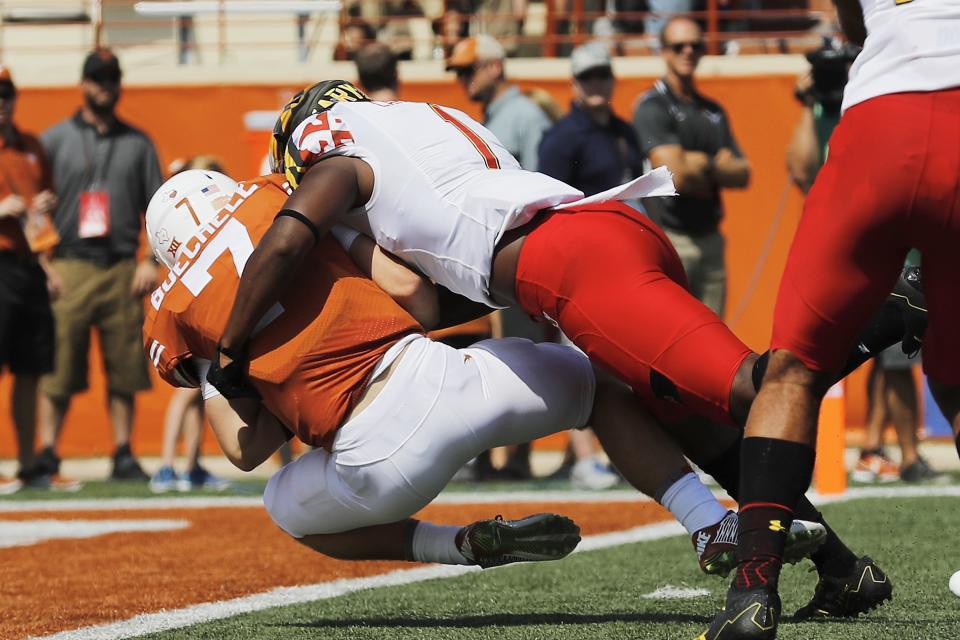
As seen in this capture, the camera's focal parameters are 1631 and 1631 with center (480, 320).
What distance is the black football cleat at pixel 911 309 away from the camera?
3750 millimetres

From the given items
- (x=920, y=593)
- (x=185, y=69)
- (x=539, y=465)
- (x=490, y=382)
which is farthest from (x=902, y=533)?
(x=185, y=69)

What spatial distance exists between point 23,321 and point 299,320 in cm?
509

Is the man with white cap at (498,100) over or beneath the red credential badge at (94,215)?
over

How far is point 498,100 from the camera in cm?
826

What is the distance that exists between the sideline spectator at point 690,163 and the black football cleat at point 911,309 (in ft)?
12.9

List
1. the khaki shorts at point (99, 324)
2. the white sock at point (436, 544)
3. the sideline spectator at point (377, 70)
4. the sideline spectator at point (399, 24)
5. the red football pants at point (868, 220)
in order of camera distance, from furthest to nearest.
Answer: the sideline spectator at point (399, 24) < the khaki shorts at point (99, 324) < the sideline spectator at point (377, 70) < the white sock at point (436, 544) < the red football pants at point (868, 220)

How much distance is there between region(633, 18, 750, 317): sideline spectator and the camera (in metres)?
7.80

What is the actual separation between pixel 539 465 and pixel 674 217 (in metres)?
2.29

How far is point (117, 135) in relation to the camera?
888 cm

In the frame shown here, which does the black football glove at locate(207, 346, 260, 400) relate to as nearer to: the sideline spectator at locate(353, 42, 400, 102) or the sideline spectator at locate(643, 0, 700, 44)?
the sideline spectator at locate(353, 42, 400, 102)

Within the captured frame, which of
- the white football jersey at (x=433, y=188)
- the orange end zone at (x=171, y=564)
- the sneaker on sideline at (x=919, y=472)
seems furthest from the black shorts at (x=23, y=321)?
the white football jersey at (x=433, y=188)

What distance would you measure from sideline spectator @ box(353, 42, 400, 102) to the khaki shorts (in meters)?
2.18

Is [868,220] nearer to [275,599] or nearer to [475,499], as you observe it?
[275,599]

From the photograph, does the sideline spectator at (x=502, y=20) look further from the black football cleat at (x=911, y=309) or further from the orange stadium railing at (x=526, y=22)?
the black football cleat at (x=911, y=309)
